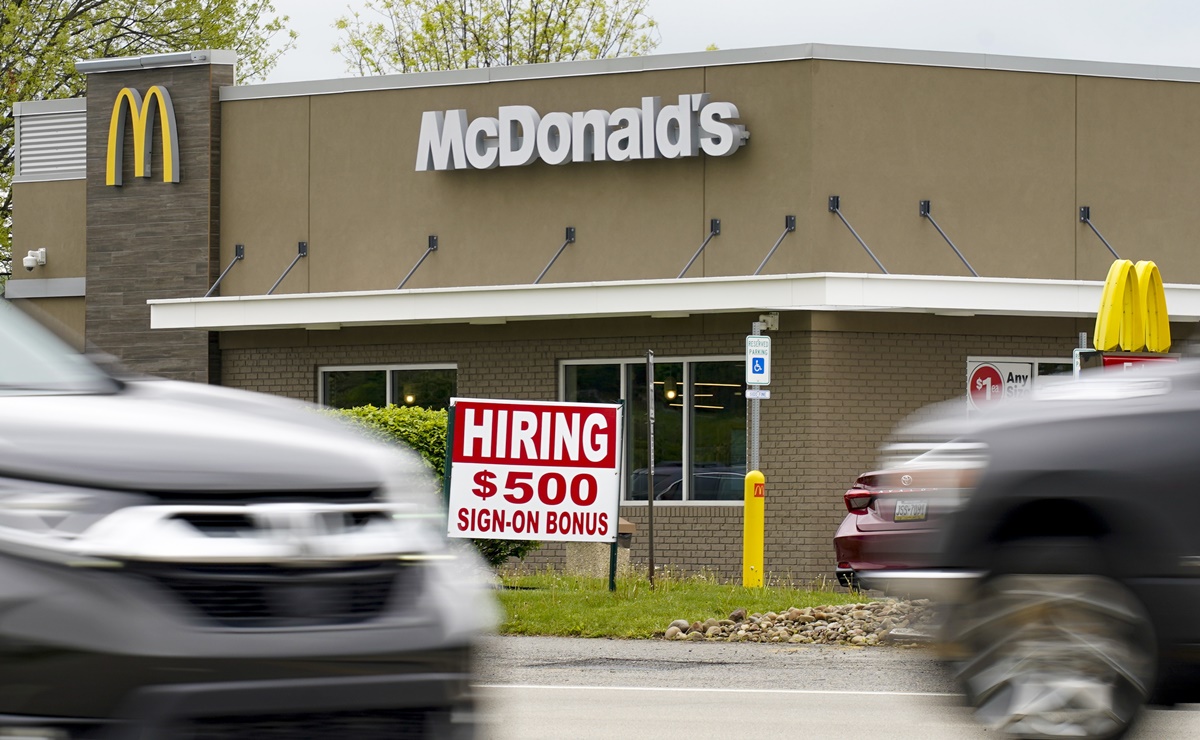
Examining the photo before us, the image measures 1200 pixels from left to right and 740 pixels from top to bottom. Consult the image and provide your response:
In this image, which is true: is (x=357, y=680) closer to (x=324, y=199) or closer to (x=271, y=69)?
(x=324, y=199)

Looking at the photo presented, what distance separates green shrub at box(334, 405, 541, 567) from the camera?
16.9 meters

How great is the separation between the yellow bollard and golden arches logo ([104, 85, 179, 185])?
10571 mm

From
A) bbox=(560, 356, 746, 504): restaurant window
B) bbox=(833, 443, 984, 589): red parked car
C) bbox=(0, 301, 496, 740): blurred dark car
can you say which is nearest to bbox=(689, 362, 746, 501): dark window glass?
bbox=(560, 356, 746, 504): restaurant window

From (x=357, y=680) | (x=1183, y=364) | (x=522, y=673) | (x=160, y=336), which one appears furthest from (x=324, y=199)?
(x=357, y=680)

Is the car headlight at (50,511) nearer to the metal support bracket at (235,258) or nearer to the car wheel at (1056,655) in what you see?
the car wheel at (1056,655)

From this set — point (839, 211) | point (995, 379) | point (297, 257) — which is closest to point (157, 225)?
point (297, 257)

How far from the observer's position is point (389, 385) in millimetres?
23266

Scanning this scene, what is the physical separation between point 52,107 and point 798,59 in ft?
39.8

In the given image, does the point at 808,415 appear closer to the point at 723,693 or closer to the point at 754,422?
the point at 754,422

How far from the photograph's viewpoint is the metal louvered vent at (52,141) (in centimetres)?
2603

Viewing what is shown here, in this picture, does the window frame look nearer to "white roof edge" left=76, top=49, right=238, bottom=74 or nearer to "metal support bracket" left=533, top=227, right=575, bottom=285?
"metal support bracket" left=533, top=227, right=575, bottom=285

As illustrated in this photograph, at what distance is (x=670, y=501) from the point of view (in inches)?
838

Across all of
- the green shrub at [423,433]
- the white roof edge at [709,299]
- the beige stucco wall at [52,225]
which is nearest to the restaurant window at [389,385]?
the white roof edge at [709,299]

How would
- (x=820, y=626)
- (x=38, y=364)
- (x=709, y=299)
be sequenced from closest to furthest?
(x=38, y=364), (x=820, y=626), (x=709, y=299)
